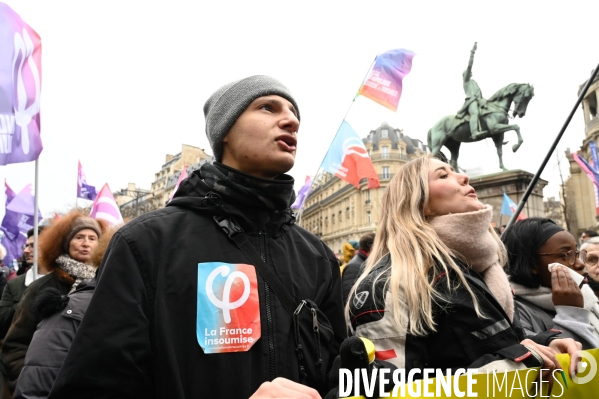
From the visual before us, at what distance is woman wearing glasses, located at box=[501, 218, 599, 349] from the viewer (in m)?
2.62

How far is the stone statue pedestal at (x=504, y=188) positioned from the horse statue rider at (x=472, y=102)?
2.50 metres

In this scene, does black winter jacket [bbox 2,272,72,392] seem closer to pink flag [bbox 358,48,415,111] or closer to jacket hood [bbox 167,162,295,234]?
jacket hood [bbox 167,162,295,234]

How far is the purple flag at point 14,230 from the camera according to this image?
10677mm

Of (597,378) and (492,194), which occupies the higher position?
(492,194)

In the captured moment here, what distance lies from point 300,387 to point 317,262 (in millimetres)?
670

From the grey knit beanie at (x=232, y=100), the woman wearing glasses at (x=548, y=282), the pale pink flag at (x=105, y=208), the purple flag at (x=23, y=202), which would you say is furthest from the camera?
the purple flag at (x=23, y=202)

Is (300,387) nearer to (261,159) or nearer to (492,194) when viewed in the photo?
(261,159)

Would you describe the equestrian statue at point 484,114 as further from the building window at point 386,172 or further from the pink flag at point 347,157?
the building window at point 386,172

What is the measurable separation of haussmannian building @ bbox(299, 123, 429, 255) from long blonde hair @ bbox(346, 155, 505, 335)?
64776mm

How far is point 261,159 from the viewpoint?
181 centimetres

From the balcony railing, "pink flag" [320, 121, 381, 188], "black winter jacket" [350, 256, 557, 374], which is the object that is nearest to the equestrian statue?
"pink flag" [320, 121, 381, 188]

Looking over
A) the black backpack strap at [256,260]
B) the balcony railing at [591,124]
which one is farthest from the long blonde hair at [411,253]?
the balcony railing at [591,124]

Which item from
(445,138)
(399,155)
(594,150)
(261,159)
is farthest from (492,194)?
(399,155)

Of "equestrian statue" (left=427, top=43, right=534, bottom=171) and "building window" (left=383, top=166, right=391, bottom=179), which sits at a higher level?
"building window" (left=383, top=166, right=391, bottom=179)
